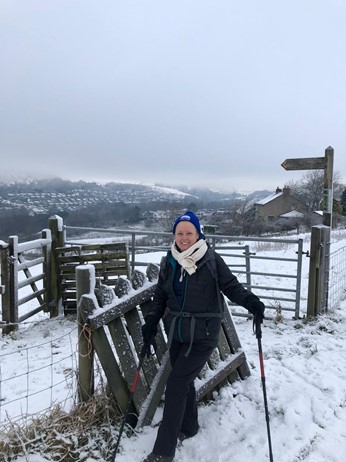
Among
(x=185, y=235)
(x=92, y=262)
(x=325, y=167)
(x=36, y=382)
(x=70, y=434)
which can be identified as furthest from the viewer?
(x=92, y=262)

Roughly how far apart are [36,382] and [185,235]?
271 centimetres

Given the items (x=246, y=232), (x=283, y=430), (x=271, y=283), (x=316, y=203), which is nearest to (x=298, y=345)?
(x=283, y=430)

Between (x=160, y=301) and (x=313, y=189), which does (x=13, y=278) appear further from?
(x=313, y=189)

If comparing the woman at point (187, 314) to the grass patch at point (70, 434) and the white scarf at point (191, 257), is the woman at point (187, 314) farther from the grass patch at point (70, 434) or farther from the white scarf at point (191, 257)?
the grass patch at point (70, 434)

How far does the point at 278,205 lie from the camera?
214 feet

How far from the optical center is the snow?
284cm

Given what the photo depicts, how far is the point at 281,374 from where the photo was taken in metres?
4.03

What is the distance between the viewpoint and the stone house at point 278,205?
210ft

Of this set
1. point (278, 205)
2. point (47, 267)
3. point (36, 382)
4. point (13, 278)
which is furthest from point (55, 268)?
point (278, 205)

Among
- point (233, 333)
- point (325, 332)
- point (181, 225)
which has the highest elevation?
point (181, 225)

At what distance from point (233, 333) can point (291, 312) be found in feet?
10.6

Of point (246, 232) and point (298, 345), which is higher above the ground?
point (298, 345)

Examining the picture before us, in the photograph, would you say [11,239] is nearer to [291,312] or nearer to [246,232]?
[291,312]

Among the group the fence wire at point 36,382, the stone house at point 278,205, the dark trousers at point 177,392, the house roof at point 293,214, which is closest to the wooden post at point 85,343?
the fence wire at point 36,382
